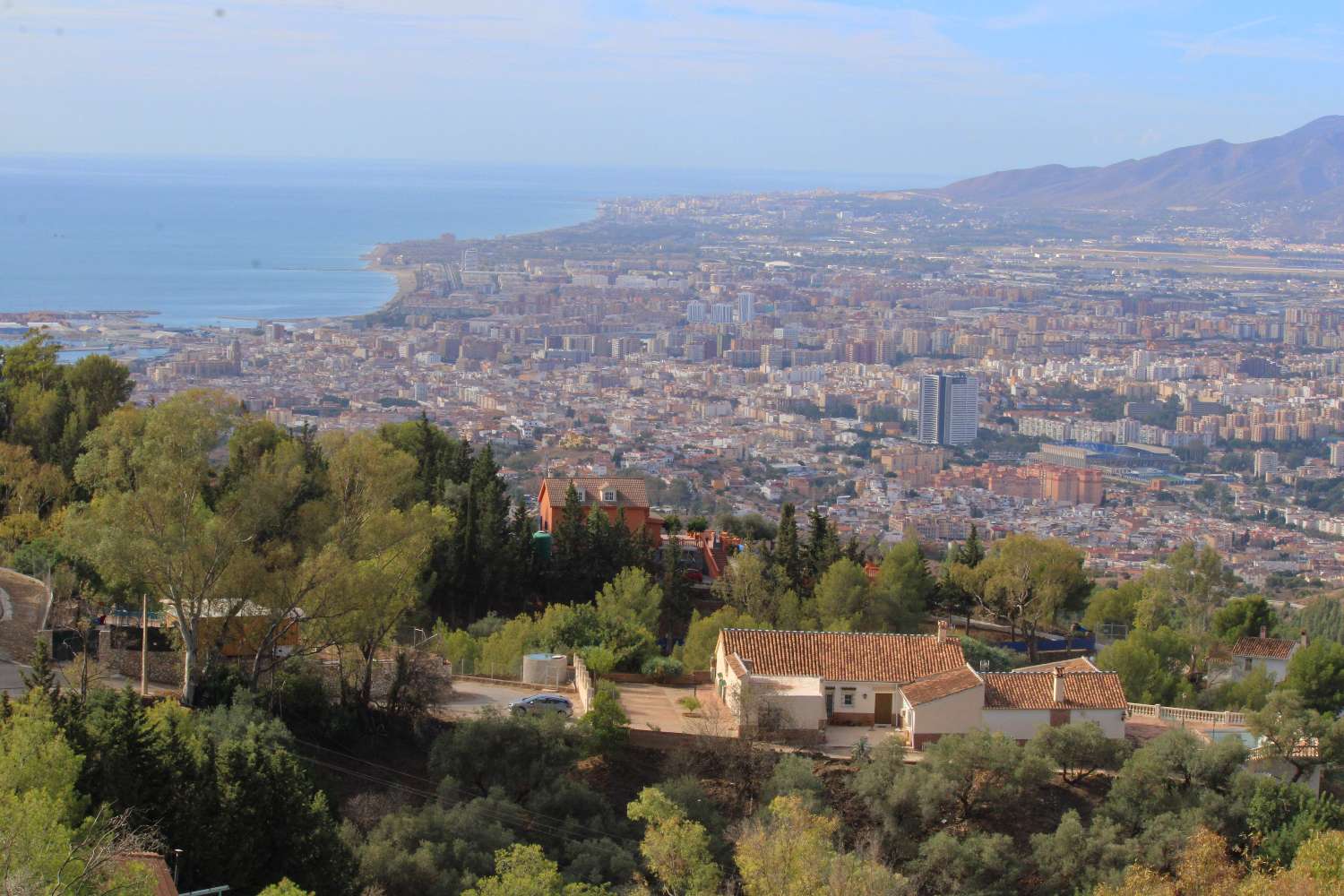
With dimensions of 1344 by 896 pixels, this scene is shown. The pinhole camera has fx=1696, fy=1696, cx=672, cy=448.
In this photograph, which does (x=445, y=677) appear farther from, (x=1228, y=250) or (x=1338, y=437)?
(x=1228, y=250)

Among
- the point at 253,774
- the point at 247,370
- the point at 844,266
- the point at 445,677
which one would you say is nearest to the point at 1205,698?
the point at 445,677

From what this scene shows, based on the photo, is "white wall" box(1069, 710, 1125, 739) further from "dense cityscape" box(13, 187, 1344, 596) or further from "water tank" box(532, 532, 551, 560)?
"dense cityscape" box(13, 187, 1344, 596)

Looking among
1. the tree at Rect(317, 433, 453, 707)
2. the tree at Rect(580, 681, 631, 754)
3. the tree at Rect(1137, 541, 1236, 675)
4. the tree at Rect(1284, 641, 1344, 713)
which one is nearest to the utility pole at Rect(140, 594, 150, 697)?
the tree at Rect(317, 433, 453, 707)

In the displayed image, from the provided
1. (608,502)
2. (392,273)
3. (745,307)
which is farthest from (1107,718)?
(392,273)

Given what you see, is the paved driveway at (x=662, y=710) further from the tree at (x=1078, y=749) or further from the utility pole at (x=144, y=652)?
the utility pole at (x=144, y=652)

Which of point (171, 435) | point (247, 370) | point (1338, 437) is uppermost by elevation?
point (171, 435)

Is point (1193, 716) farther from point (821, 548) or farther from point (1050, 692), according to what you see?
point (821, 548)
